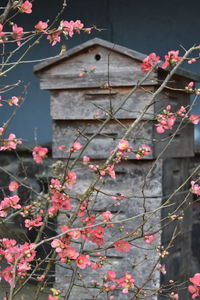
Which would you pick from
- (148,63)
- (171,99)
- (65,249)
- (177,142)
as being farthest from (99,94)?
(65,249)

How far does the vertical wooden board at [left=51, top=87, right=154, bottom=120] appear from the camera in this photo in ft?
11.5

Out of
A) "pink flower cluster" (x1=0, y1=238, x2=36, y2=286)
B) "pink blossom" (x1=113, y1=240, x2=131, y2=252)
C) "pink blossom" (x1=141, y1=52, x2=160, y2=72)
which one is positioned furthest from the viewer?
"pink blossom" (x1=141, y1=52, x2=160, y2=72)

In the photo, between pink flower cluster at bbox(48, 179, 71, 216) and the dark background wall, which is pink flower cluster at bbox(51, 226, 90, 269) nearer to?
pink flower cluster at bbox(48, 179, 71, 216)

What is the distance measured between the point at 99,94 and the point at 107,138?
240mm

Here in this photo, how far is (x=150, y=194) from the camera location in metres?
3.54

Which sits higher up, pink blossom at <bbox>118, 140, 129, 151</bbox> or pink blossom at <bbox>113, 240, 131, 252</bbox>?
pink blossom at <bbox>118, 140, 129, 151</bbox>

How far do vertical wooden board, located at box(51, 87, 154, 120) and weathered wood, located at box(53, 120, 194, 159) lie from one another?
0.05 meters

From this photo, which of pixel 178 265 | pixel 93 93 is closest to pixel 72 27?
pixel 93 93

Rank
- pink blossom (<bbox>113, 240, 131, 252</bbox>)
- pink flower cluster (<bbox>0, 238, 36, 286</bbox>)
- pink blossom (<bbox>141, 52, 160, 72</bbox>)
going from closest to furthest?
pink flower cluster (<bbox>0, 238, 36, 286</bbox>)
pink blossom (<bbox>113, 240, 131, 252</bbox>)
pink blossom (<bbox>141, 52, 160, 72</bbox>)

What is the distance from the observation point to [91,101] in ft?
11.9

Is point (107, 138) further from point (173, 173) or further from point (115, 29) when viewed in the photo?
point (115, 29)

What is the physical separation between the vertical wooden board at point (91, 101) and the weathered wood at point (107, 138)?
5 centimetres

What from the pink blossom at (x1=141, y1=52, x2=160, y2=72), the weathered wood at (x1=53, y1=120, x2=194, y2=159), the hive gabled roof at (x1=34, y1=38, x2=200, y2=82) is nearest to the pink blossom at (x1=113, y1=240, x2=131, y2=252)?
the pink blossom at (x1=141, y1=52, x2=160, y2=72)

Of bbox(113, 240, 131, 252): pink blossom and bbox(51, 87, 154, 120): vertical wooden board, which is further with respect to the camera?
bbox(51, 87, 154, 120): vertical wooden board
